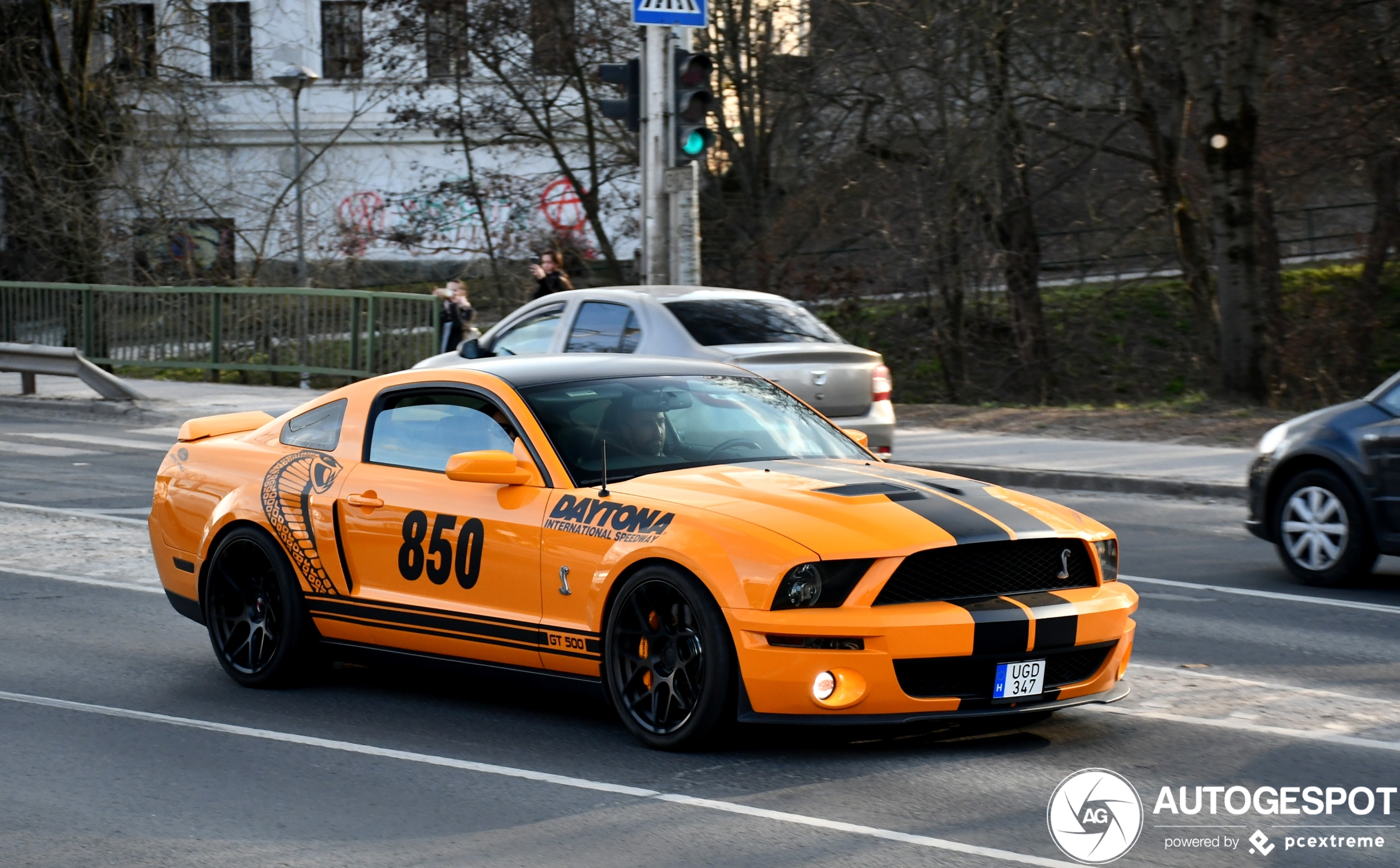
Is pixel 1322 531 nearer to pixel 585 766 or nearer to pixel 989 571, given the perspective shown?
pixel 989 571

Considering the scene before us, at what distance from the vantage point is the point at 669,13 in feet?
56.6

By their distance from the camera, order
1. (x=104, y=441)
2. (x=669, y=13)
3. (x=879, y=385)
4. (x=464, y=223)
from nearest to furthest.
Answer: (x=879, y=385) < (x=669, y=13) < (x=104, y=441) < (x=464, y=223)

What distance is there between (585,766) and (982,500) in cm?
179

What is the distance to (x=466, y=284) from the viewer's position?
33.1m

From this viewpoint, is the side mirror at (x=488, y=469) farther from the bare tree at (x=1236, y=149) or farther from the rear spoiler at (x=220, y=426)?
the bare tree at (x=1236, y=149)

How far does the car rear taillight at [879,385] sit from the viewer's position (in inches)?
569

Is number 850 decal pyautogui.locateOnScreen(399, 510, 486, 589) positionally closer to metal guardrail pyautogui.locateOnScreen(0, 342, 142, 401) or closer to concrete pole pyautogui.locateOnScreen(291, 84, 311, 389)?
metal guardrail pyautogui.locateOnScreen(0, 342, 142, 401)

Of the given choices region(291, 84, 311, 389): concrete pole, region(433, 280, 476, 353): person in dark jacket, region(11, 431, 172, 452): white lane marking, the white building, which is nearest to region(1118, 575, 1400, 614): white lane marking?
region(11, 431, 172, 452): white lane marking

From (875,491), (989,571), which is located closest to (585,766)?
(875,491)

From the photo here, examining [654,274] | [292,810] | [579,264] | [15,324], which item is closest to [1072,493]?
[654,274]

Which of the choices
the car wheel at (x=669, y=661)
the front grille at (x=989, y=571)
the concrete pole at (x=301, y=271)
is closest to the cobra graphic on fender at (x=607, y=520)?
the car wheel at (x=669, y=661)

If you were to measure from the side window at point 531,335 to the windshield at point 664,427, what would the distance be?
766 cm

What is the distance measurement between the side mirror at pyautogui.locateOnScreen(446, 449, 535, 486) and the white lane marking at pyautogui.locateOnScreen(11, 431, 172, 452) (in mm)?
12509

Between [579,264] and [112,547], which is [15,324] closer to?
[579,264]
